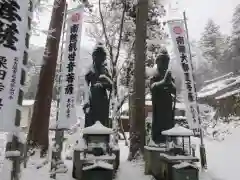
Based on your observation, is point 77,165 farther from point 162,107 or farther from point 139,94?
point 139,94

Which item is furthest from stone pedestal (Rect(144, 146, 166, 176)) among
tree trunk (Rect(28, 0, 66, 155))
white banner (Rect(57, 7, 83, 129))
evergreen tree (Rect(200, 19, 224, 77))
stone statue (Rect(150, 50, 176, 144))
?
evergreen tree (Rect(200, 19, 224, 77))

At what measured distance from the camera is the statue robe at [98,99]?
Result: 334 inches

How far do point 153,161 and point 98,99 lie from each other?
107 inches

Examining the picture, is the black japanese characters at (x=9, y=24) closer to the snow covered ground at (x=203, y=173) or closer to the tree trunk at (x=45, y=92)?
the snow covered ground at (x=203, y=173)

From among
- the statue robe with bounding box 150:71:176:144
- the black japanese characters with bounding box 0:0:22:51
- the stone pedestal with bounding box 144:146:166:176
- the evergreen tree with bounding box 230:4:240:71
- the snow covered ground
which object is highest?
the evergreen tree with bounding box 230:4:240:71

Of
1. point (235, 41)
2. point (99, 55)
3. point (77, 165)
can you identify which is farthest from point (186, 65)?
point (235, 41)

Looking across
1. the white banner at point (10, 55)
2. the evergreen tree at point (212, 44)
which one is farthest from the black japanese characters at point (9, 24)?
the evergreen tree at point (212, 44)

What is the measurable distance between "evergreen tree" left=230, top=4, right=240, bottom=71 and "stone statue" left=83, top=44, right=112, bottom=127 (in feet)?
79.1

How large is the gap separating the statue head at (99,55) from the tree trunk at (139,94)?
7.36 feet

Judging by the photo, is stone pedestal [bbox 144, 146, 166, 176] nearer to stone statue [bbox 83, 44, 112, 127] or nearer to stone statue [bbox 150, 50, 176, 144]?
stone statue [bbox 150, 50, 176, 144]

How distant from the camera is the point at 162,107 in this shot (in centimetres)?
891

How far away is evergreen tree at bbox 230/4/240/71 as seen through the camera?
2866 centimetres

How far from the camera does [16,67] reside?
15.3 ft

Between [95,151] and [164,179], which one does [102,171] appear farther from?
[164,179]
